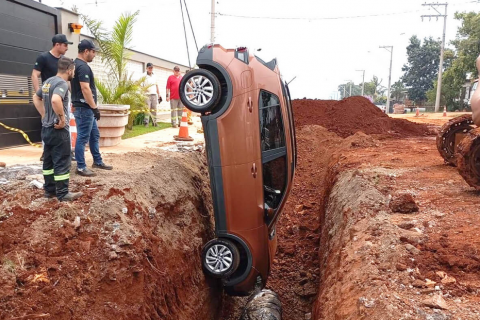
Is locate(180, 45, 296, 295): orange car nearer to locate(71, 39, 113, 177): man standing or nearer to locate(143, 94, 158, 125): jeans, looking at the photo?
locate(71, 39, 113, 177): man standing

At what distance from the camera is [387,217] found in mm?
4309

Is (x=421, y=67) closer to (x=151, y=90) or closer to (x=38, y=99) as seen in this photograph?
(x=151, y=90)

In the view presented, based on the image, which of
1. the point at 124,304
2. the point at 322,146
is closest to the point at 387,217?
the point at 124,304

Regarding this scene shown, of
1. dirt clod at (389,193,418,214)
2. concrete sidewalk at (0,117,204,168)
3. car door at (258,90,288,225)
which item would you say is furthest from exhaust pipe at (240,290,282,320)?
concrete sidewalk at (0,117,204,168)

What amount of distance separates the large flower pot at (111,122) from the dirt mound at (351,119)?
30.3 ft

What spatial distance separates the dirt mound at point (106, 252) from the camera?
3.16m

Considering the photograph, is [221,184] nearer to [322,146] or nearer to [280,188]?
[280,188]

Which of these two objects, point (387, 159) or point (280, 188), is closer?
point (280, 188)

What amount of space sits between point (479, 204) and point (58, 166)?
4.83 meters

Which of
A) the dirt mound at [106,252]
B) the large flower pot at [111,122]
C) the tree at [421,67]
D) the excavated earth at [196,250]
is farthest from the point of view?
the tree at [421,67]

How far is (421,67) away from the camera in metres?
64.1

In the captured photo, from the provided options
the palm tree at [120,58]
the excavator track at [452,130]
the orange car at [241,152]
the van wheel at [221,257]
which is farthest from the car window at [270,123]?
the palm tree at [120,58]

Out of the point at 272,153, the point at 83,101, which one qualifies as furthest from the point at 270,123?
the point at 83,101

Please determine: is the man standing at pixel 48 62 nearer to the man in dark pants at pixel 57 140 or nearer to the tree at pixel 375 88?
the man in dark pants at pixel 57 140
